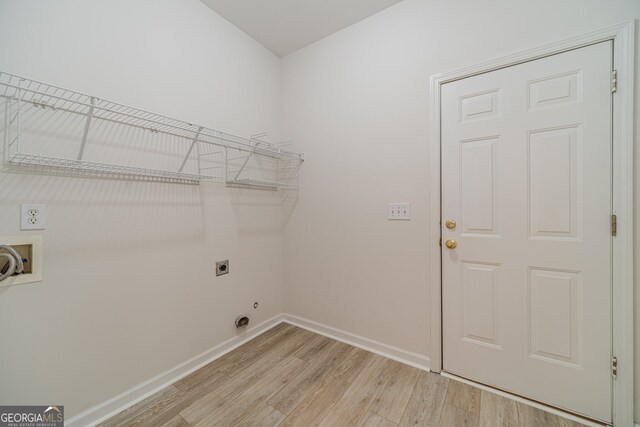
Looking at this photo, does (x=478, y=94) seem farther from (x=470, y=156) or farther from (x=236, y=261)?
(x=236, y=261)

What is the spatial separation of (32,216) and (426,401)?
2.27 m

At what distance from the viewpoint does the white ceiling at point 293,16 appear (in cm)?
187

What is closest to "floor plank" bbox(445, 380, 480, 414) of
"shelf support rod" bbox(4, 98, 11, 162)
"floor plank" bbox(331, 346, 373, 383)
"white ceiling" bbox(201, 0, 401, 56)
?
"floor plank" bbox(331, 346, 373, 383)

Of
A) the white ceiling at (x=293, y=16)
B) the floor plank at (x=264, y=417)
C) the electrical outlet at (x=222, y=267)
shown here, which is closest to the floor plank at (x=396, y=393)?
the floor plank at (x=264, y=417)

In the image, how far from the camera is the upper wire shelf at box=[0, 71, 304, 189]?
1126 mm

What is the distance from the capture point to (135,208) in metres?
1.52

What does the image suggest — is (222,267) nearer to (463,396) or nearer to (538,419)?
(463,396)

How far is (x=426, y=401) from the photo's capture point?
1494mm

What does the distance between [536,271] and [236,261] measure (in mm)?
2051

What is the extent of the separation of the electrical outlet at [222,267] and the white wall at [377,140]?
67 cm

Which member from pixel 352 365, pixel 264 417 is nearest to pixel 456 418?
pixel 352 365

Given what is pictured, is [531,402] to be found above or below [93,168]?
below

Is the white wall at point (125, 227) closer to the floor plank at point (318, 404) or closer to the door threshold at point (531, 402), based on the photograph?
the floor plank at point (318, 404)

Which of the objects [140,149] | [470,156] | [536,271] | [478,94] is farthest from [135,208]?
[536,271]
